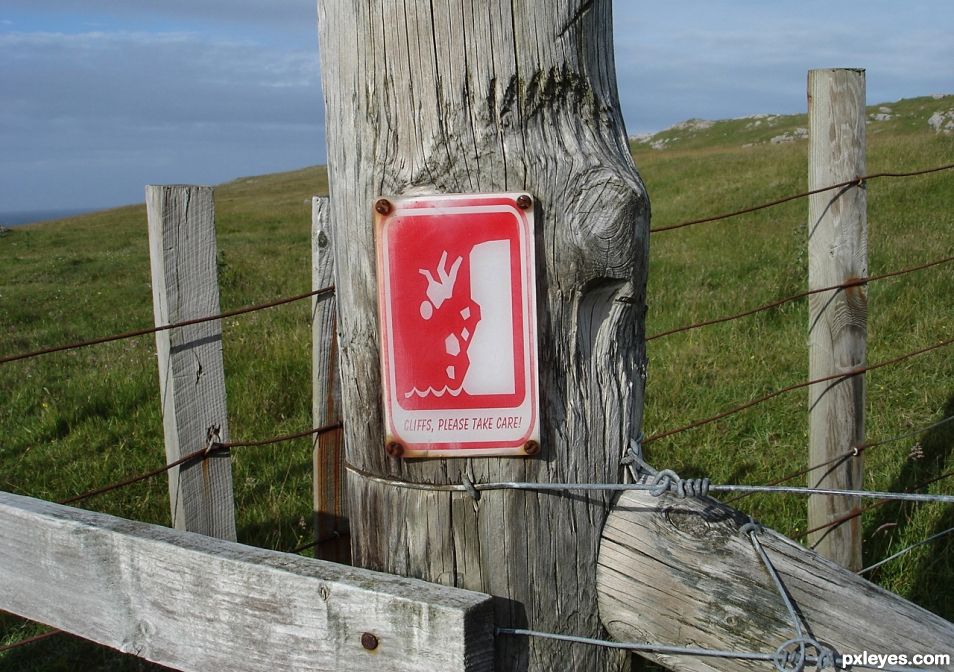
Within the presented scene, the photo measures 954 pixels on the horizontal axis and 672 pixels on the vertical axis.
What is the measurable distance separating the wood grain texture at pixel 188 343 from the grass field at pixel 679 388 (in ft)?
3.95

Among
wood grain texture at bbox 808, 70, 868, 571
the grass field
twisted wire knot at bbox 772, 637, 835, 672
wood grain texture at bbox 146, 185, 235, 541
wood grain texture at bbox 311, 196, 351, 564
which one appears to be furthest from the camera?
the grass field

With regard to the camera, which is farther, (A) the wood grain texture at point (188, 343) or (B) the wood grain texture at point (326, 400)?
(B) the wood grain texture at point (326, 400)

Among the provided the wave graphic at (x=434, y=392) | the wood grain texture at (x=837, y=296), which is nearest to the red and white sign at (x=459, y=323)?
the wave graphic at (x=434, y=392)

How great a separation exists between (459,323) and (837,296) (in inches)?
75.7

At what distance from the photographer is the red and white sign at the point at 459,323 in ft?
4.68

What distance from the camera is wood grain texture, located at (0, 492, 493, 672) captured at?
136 centimetres

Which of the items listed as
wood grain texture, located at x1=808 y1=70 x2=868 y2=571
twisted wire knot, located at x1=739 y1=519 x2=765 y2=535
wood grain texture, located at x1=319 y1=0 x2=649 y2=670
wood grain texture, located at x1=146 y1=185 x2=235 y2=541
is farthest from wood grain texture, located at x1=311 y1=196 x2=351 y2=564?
wood grain texture, located at x1=808 y1=70 x2=868 y2=571

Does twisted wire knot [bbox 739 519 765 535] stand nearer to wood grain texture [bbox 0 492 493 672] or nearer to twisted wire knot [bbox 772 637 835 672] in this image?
twisted wire knot [bbox 772 637 835 672]

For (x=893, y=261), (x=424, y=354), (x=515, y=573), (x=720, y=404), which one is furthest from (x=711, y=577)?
(x=893, y=261)

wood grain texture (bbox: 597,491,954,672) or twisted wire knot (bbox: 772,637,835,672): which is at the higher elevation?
wood grain texture (bbox: 597,491,954,672)

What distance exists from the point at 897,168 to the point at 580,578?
13531mm

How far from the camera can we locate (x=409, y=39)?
4.59 ft

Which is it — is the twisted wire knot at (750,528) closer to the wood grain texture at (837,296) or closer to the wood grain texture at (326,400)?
the wood grain texture at (326,400)

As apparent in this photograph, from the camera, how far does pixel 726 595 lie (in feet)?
4.71
